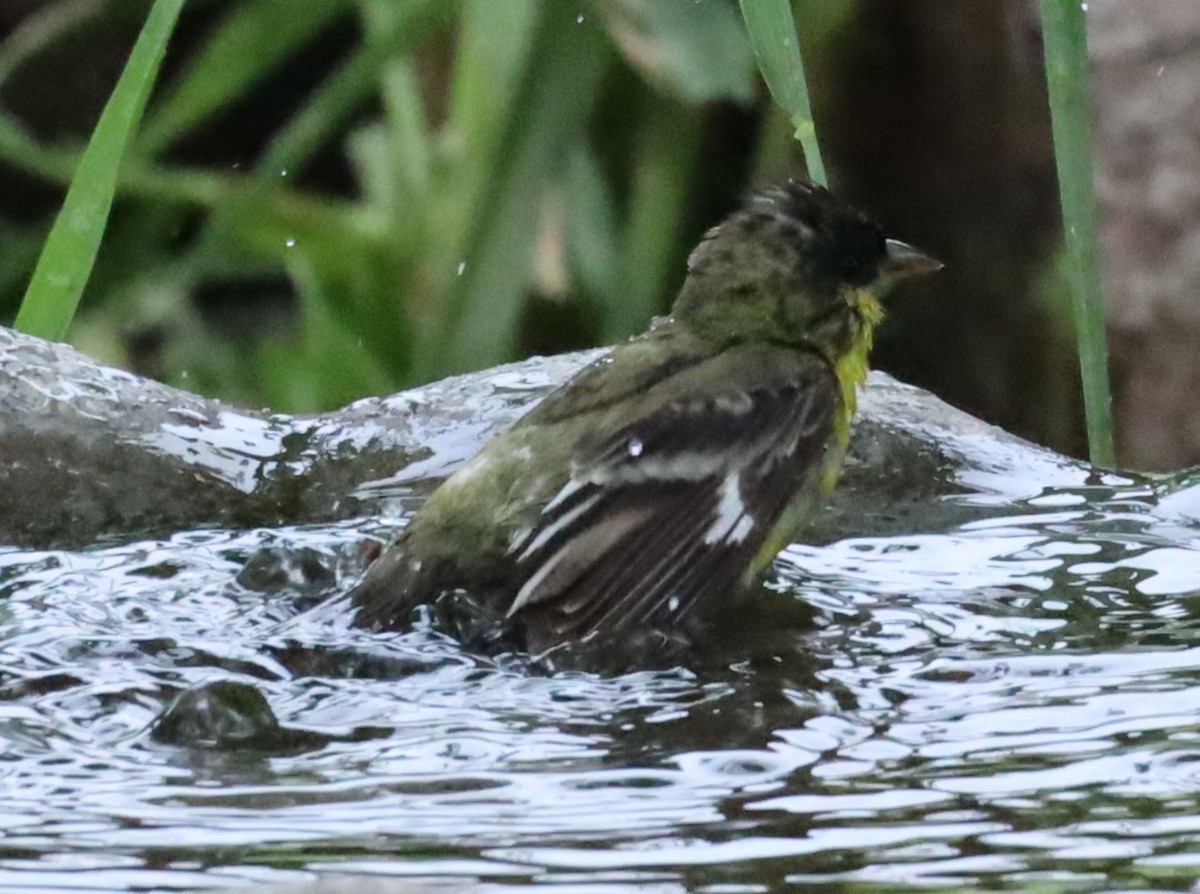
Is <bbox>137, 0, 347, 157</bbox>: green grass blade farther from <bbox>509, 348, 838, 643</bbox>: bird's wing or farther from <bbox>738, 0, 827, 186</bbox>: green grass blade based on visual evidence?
<bbox>738, 0, 827, 186</bbox>: green grass blade

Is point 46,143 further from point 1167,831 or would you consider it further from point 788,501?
point 1167,831

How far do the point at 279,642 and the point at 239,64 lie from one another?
330cm

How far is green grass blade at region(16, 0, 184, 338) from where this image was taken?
2676mm

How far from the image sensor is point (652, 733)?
6.43ft

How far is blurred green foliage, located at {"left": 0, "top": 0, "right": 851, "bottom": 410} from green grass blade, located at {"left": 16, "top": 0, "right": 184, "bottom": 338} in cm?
176

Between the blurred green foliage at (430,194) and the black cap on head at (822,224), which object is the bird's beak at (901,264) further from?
the blurred green foliage at (430,194)

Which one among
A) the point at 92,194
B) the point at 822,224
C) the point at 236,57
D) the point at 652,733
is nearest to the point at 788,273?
the point at 822,224

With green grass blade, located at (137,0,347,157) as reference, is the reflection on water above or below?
below

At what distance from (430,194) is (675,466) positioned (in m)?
2.65

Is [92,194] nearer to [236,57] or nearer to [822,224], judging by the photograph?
[822,224]

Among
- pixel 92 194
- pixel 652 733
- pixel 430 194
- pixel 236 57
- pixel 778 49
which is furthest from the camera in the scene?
pixel 236 57

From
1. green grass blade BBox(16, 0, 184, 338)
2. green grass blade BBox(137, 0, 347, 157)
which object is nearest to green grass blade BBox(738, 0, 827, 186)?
green grass blade BBox(16, 0, 184, 338)

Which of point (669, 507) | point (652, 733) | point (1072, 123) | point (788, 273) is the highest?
point (1072, 123)

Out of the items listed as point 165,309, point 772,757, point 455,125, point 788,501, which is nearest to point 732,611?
point 788,501
